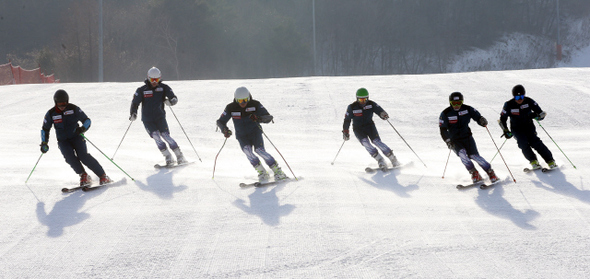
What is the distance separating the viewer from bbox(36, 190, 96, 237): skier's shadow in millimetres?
5798

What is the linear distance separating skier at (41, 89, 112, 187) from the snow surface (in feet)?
1.41

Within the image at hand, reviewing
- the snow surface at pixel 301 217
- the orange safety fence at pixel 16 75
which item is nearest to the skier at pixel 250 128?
the snow surface at pixel 301 217

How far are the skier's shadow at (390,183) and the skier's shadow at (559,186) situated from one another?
1.70 m

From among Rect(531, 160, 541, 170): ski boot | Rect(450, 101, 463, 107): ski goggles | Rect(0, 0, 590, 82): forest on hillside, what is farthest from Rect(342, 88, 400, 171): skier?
Rect(0, 0, 590, 82): forest on hillside

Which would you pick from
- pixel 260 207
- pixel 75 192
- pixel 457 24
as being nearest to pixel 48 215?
pixel 75 192

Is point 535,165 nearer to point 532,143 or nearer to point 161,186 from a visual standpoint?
point 532,143

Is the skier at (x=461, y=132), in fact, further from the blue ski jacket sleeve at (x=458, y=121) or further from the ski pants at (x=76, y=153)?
the ski pants at (x=76, y=153)

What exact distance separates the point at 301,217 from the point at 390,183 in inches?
79.2

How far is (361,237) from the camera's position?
5301 mm

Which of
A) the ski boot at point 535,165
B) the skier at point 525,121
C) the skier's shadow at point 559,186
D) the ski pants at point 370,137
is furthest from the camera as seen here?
the ski pants at point 370,137

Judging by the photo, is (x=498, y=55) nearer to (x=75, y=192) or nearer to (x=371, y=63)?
(x=371, y=63)

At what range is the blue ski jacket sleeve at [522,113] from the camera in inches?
300

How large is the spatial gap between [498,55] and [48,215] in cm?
5186

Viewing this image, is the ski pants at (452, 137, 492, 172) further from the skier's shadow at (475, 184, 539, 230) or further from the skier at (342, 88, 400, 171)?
the skier at (342, 88, 400, 171)
